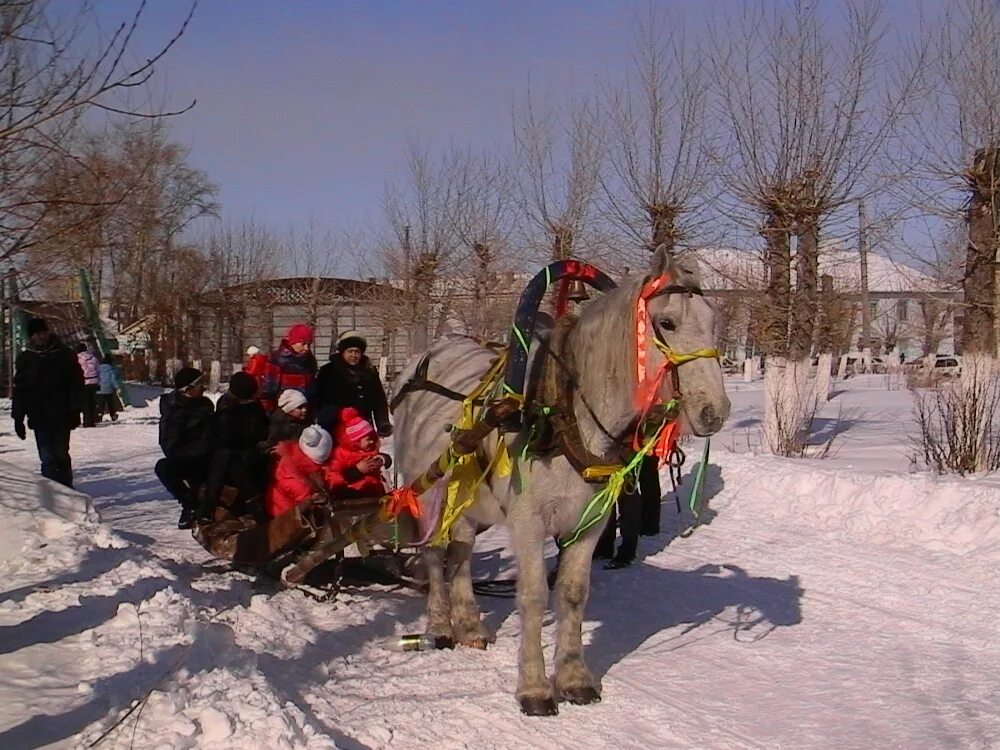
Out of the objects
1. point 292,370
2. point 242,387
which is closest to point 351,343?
point 292,370

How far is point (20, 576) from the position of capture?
5.94 m

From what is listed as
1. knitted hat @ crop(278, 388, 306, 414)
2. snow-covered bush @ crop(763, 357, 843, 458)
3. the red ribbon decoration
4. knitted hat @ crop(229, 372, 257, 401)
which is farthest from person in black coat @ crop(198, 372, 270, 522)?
snow-covered bush @ crop(763, 357, 843, 458)

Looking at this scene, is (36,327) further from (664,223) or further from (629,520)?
(664,223)

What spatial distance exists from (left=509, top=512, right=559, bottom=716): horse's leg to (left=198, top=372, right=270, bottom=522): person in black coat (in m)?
2.66

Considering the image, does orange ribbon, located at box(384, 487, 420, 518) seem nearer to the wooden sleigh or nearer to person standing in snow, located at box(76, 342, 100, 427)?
the wooden sleigh

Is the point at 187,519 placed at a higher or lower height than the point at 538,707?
higher

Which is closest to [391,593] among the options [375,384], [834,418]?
[375,384]

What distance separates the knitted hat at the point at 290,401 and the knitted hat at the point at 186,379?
0.76 meters

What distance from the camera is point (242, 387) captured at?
7.25 metres

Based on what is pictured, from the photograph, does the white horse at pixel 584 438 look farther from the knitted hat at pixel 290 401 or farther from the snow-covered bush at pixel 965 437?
the snow-covered bush at pixel 965 437

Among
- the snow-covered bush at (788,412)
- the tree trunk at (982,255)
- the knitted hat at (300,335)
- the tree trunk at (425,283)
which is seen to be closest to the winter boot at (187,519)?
the knitted hat at (300,335)

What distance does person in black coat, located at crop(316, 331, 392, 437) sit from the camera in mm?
7816

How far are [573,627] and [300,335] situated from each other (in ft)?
12.8

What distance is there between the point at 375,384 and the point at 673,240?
8748 millimetres
